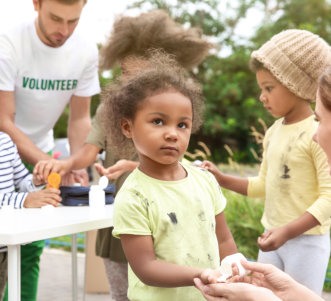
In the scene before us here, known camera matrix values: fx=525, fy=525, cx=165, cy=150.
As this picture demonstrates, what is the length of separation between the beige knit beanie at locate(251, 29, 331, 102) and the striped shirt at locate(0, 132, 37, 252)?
1.35 meters

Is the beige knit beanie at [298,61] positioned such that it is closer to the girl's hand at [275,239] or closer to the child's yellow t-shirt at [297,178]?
the child's yellow t-shirt at [297,178]

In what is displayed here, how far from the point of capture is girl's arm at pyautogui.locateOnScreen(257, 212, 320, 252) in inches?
90.4

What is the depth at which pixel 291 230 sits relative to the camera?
7.57 ft

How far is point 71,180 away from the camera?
10.5 feet

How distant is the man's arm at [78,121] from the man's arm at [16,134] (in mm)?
519

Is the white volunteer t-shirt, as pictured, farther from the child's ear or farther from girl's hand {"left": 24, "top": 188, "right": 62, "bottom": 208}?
the child's ear

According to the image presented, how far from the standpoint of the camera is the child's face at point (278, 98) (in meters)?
2.53

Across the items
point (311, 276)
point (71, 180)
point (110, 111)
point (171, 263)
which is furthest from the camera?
point (71, 180)

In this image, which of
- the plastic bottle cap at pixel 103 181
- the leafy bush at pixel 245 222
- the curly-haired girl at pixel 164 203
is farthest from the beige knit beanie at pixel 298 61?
the leafy bush at pixel 245 222

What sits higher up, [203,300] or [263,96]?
[263,96]

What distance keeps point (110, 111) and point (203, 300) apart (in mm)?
785

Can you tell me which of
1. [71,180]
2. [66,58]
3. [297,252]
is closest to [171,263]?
[297,252]

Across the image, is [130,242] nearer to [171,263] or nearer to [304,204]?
[171,263]

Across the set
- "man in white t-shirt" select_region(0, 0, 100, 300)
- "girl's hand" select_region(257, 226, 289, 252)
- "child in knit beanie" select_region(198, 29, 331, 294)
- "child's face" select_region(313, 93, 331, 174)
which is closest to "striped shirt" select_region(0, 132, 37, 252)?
"man in white t-shirt" select_region(0, 0, 100, 300)
